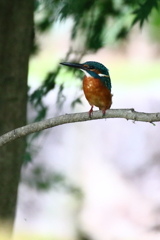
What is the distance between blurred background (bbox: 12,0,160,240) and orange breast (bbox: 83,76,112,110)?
0.75 m

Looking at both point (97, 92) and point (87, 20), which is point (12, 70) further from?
point (97, 92)

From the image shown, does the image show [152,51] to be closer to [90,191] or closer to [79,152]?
[79,152]

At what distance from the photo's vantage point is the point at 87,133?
7.25ft

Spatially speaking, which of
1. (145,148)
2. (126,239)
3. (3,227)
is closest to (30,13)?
(145,148)

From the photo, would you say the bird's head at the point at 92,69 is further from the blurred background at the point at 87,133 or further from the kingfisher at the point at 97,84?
the blurred background at the point at 87,133

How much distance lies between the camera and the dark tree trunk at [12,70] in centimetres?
196

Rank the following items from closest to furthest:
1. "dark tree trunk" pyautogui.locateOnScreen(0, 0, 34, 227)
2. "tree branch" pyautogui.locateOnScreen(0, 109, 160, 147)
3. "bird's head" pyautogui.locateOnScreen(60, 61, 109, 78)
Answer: "tree branch" pyautogui.locateOnScreen(0, 109, 160, 147)
"bird's head" pyautogui.locateOnScreen(60, 61, 109, 78)
"dark tree trunk" pyautogui.locateOnScreen(0, 0, 34, 227)

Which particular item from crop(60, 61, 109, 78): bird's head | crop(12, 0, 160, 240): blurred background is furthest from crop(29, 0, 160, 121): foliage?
crop(60, 61, 109, 78): bird's head

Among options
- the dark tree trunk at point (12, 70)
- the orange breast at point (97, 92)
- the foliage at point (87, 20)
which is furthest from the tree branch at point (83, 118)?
the foliage at point (87, 20)

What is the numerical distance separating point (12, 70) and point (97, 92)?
2.56 ft

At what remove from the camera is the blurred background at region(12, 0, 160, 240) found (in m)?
2.08

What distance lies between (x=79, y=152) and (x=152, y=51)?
0.62 meters

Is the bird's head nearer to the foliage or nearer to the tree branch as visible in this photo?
the tree branch

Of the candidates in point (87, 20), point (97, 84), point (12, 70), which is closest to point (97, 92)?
point (97, 84)
